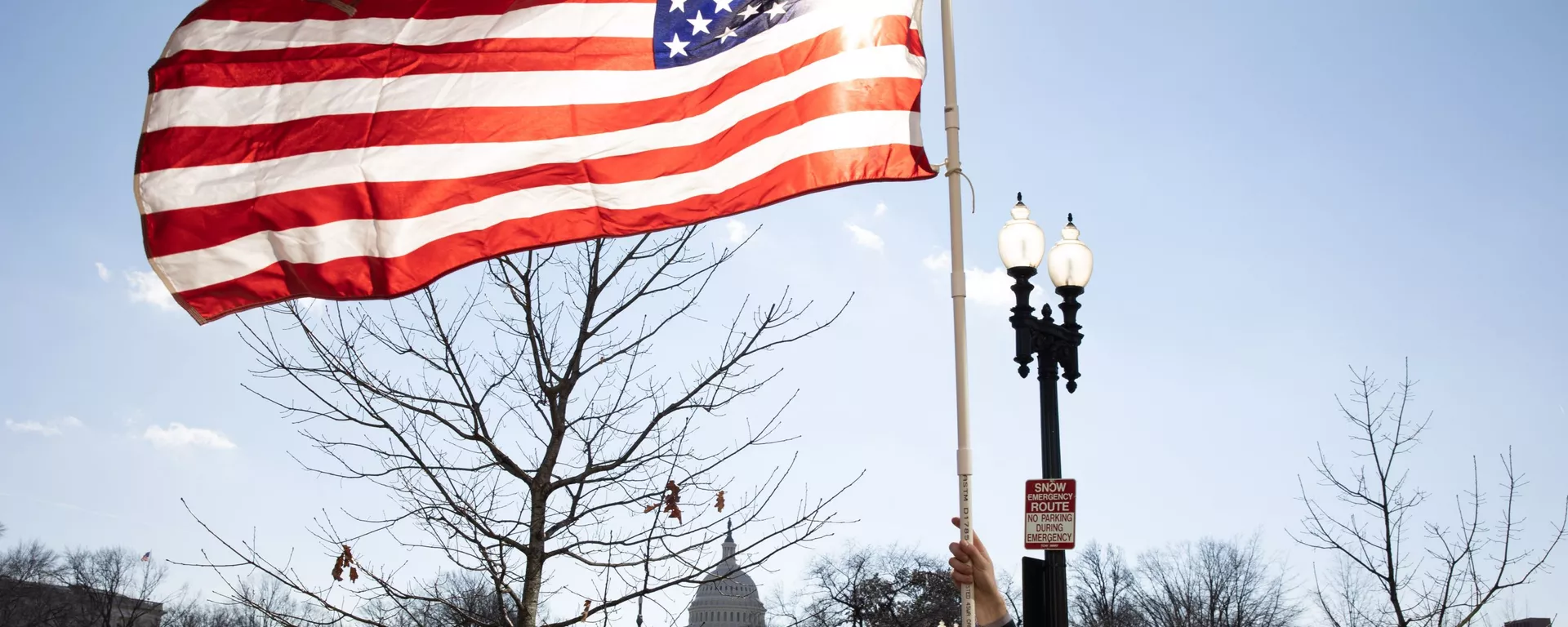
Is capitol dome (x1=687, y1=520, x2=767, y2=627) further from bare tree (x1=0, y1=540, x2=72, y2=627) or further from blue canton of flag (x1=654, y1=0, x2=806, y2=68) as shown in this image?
blue canton of flag (x1=654, y1=0, x2=806, y2=68)

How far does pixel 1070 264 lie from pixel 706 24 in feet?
16.7

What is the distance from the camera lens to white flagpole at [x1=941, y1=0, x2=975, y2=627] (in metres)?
4.84

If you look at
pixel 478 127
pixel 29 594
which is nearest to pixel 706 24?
pixel 478 127

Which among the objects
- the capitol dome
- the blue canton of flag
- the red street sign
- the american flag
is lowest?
the red street sign

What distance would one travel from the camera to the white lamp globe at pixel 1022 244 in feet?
33.2

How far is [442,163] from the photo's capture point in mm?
6312

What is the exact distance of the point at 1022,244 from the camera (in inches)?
398

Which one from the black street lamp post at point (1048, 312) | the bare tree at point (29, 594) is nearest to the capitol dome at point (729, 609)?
the bare tree at point (29, 594)

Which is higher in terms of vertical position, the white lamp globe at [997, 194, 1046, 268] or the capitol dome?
the capitol dome

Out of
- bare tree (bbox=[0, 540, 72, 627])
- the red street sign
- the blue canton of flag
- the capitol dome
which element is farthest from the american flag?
the capitol dome

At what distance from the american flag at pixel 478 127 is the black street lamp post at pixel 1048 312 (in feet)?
13.6

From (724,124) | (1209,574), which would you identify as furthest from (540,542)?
(1209,574)

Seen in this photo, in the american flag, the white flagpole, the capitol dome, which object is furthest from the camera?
the capitol dome

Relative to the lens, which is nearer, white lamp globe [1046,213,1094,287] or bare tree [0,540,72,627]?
white lamp globe [1046,213,1094,287]
